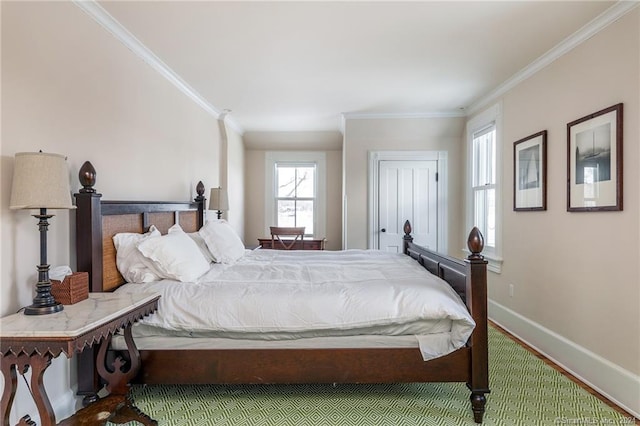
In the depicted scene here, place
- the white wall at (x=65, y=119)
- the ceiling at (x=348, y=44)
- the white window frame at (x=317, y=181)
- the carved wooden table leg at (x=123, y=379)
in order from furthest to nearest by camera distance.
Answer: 1. the white window frame at (x=317, y=181)
2. the ceiling at (x=348, y=44)
3. the carved wooden table leg at (x=123, y=379)
4. the white wall at (x=65, y=119)

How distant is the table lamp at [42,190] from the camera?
1.53 m

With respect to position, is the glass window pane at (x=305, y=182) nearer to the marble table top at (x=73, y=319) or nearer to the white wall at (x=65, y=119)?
the white wall at (x=65, y=119)

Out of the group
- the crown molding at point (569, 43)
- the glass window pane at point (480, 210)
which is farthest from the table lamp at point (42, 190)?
the glass window pane at point (480, 210)

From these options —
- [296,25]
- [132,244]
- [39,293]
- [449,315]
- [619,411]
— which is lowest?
[619,411]

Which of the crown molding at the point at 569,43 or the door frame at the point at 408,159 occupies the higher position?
the crown molding at the point at 569,43

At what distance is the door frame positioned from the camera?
5023 millimetres

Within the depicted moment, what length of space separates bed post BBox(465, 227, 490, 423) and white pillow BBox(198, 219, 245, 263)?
194 cm

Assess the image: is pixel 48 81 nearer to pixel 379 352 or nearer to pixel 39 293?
pixel 39 293

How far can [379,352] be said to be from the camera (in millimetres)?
2043

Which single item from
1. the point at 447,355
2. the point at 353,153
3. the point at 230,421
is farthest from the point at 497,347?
the point at 353,153

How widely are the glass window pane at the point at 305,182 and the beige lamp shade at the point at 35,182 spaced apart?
494 cm

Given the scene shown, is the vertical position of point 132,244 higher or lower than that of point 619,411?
higher

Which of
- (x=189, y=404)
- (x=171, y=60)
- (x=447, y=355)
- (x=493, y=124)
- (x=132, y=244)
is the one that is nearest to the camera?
(x=447, y=355)

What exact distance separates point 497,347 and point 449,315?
151 centimetres
